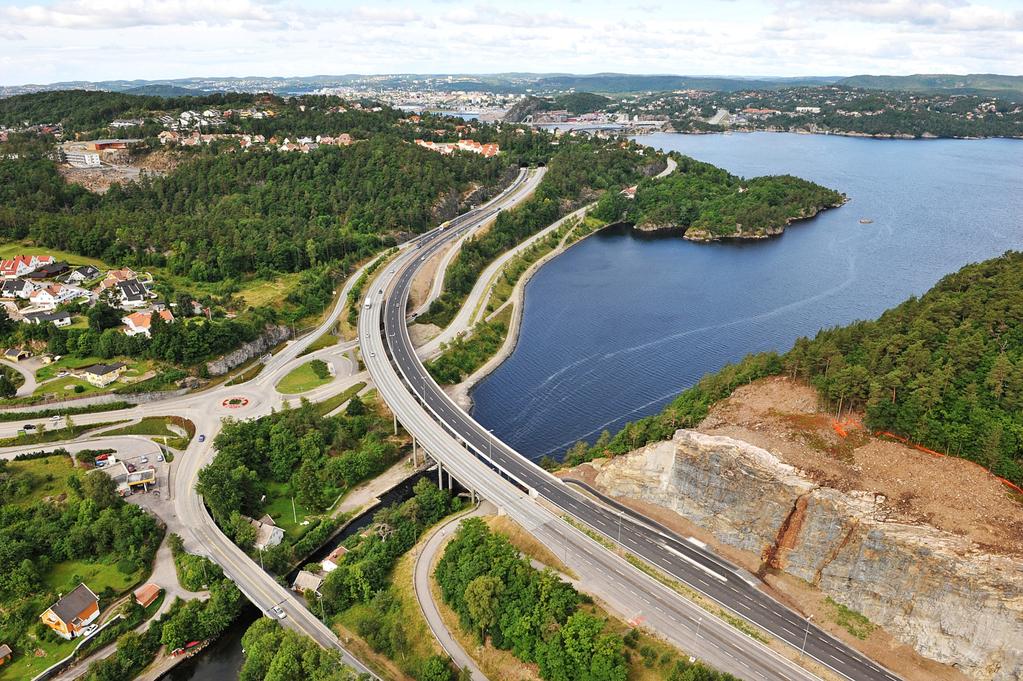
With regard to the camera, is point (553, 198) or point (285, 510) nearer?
point (285, 510)

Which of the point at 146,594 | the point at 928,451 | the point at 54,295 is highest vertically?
the point at 928,451

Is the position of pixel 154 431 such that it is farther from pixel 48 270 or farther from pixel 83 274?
pixel 48 270

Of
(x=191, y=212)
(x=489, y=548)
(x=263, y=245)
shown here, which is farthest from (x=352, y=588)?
(x=191, y=212)

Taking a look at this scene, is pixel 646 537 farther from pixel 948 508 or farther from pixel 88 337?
pixel 88 337

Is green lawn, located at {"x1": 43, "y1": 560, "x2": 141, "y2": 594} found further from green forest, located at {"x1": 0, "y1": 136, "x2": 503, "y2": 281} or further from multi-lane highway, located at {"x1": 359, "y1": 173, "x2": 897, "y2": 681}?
green forest, located at {"x1": 0, "y1": 136, "x2": 503, "y2": 281}

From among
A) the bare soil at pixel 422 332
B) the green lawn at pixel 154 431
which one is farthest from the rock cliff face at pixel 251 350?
the bare soil at pixel 422 332

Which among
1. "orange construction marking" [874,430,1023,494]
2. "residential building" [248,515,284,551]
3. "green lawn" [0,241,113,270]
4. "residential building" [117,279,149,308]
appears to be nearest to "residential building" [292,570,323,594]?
"residential building" [248,515,284,551]

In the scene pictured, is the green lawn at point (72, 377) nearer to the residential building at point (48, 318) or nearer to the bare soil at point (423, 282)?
the residential building at point (48, 318)

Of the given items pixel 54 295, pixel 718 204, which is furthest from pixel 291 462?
pixel 718 204
